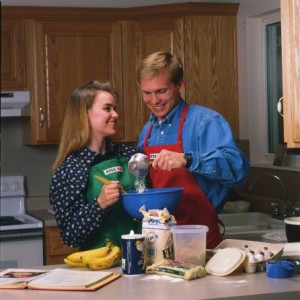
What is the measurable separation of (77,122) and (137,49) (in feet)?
6.48

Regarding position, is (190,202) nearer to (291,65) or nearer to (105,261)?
(105,261)

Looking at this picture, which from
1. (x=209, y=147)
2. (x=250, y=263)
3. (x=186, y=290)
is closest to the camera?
(x=186, y=290)

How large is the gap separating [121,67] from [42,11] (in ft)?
2.06

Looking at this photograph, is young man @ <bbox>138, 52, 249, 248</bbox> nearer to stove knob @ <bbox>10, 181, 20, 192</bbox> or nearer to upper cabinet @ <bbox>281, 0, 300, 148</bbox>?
upper cabinet @ <bbox>281, 0, 300, 148</bbox>

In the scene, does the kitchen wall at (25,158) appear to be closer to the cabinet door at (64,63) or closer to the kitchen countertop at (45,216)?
the kitchen countertop at (45,216)

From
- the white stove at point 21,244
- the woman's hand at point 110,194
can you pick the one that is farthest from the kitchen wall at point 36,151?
the woman's hand at point 110,194

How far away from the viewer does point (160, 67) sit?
124 inches

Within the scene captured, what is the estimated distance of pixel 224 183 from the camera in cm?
307

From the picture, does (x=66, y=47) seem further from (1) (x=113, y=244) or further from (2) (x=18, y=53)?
(1) (x=113, y=244)

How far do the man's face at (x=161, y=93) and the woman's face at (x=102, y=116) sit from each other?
0.16 meters

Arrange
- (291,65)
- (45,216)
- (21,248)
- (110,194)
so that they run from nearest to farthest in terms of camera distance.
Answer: (110,194), (291,65), (21,248), (45,216)

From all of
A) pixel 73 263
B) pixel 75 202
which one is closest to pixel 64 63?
pixel 75 202

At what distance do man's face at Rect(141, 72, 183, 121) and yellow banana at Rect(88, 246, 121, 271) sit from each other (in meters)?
0.68

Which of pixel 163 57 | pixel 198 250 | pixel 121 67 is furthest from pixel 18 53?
pixel 198 250
